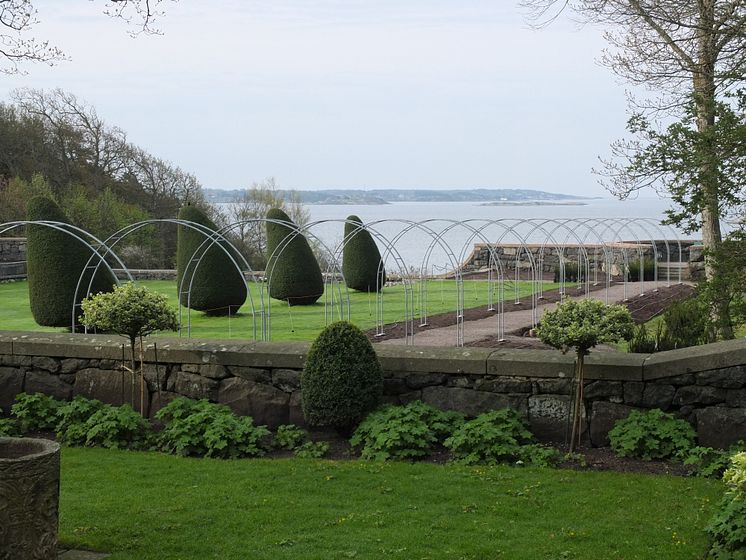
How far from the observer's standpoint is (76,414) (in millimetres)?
7992

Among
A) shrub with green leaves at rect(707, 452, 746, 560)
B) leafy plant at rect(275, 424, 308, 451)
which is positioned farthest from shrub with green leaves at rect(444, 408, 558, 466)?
shrub with green leaves at rect(707, 452, 746, 560)

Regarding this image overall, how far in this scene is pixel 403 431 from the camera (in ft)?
23.1

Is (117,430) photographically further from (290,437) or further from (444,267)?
(444,267)

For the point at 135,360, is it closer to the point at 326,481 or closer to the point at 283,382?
the point at 283,382

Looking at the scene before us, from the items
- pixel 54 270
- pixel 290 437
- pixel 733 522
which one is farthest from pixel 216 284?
pixel 733 522

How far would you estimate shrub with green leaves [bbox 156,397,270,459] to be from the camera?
718 cm

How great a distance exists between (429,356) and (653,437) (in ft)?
6.25

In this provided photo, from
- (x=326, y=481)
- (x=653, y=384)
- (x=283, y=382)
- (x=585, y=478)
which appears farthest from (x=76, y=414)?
(x=653, y=384)

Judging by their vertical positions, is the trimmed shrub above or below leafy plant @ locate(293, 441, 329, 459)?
above

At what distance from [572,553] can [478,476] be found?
1.51 metres

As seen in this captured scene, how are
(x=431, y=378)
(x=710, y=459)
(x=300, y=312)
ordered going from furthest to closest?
A: 1. (x=300, y=312)
2. (x=431, y=378)
3. (x=710, y=459)

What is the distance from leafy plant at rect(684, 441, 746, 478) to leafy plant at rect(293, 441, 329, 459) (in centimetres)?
276

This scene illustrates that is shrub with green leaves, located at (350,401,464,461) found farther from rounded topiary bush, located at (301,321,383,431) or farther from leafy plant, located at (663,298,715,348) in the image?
leafy plant, located at (663,298,715,348)

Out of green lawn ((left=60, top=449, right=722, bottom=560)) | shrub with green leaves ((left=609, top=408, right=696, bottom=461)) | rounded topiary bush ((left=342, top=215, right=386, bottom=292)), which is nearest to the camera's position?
green lawn ((left=60, top=449, right=722, bottom=560))
